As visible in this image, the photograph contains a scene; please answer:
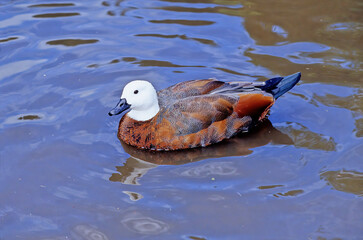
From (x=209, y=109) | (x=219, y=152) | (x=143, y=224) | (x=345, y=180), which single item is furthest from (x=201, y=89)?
(x=143, y=224)

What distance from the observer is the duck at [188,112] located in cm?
705

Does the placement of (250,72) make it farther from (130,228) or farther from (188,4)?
(130,228)

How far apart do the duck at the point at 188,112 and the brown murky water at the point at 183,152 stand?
0.18m

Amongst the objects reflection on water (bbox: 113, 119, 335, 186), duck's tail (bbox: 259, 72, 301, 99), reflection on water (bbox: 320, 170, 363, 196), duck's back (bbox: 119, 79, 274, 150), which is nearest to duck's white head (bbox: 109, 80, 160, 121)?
duck's back (bbox: 119, 79, 274, 150)

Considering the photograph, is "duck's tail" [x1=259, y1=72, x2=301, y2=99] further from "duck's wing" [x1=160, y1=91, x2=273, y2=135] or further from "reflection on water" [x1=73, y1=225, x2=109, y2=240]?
"reflection on water" [x1=73, y1=225, x2=109, y2=240]

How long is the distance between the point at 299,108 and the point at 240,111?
3.34ft

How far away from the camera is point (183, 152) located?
7.07 metres

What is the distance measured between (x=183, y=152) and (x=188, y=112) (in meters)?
0.49

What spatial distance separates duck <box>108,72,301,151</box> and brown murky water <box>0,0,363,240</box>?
179mm

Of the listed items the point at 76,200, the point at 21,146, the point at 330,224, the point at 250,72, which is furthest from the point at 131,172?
the point at 250,72

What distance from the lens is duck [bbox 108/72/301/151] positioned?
278 inches

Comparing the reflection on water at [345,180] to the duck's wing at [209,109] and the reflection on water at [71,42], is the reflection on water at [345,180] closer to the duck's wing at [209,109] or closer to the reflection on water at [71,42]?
the duck's wing at [209,109]

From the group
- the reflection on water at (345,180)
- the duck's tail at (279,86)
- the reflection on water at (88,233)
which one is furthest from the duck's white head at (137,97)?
the reflection on water at (345,180)

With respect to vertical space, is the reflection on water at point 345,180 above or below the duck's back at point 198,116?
below
